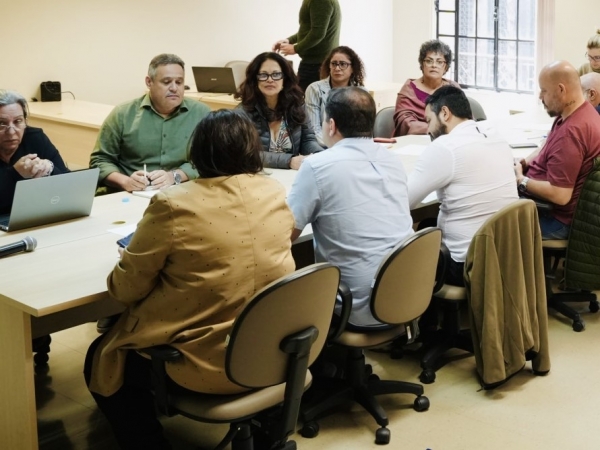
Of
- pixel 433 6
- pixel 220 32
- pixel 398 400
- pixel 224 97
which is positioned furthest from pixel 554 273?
pixel 433 6

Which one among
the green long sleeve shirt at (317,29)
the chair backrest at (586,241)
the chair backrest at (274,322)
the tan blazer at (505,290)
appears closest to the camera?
the chair backrest at (274,322)

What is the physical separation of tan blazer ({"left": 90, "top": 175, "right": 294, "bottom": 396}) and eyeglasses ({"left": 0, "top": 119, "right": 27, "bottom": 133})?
46.9 inches

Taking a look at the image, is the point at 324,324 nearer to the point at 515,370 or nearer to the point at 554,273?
the point at 515,370

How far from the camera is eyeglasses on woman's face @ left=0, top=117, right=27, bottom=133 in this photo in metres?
3.31

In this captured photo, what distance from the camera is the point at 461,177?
11.2ft

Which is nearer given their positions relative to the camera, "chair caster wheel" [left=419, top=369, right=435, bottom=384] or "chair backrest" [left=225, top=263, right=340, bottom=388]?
"chair backrest" [left=225, top=263, right=340, bottom=388]

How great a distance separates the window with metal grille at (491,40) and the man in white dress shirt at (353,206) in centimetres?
599

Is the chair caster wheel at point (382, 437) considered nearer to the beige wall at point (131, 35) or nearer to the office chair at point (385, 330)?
the office chair at point (385, 330)

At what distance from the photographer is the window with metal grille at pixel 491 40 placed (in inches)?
337

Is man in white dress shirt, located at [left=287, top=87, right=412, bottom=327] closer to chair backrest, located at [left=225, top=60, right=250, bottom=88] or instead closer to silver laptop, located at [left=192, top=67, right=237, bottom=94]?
silver laptop, located at [left=192, top=67, right=237, bottom=94]

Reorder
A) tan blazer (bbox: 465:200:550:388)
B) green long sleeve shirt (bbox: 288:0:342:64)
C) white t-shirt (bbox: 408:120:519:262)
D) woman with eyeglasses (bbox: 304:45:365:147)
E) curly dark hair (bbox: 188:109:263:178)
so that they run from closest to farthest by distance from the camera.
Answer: curly dark hair (bbox: 188:109:263:178) → tan blazer (bbox: 465:200:550:388) → white t-shirt (bbox: 408:120:519:262) → woman with eyeglasses (bbox: 304:45:365:147) → green long sleeve shirt (bbox: 288:0:342:64)

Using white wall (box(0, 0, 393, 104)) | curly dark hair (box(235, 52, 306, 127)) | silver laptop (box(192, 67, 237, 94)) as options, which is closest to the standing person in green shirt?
silver laptop (box(192, 67, 237, 94))

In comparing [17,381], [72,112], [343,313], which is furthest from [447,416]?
[72,112]

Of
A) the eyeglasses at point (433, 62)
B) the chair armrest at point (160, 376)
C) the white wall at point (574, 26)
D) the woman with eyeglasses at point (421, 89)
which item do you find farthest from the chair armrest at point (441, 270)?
the white wall at point (574, 26)
